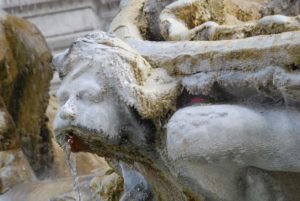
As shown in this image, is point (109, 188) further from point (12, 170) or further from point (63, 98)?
point (12, 170)

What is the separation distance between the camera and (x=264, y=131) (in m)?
1.62

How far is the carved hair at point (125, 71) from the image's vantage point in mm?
1789

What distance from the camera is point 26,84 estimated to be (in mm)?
5457

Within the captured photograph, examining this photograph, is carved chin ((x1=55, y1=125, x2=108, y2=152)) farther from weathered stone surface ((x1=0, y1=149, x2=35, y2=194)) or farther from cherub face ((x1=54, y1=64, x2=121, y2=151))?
weathered stone surface ((x1=0, y1=149, x2=35, y2=194))

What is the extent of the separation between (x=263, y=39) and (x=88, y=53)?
51 cm

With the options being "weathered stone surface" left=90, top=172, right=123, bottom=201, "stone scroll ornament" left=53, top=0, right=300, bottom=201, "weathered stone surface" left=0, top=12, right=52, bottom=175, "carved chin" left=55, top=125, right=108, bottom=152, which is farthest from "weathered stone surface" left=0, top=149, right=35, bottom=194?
"carved chin" left=55, top=125, right=108, bottom=152

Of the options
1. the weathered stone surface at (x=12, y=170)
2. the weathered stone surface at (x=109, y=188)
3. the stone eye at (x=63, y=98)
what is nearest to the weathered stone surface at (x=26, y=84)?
the weathered stone surface at (x=12, y=170)

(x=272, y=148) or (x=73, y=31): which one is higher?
(x=272, y=148)

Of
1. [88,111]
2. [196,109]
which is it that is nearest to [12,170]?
[88,111]

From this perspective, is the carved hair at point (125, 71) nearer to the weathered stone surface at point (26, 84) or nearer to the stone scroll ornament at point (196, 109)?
the stone scroll ornament at point (196, 109)

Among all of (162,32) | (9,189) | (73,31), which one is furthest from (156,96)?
(73,31)

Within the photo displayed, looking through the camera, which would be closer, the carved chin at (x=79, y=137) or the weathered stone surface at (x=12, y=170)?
the carved chin at (x=79, y=137)

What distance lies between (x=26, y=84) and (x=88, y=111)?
3775 millimetres

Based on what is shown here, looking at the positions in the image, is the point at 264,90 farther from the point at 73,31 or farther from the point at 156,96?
the point at 73,31
